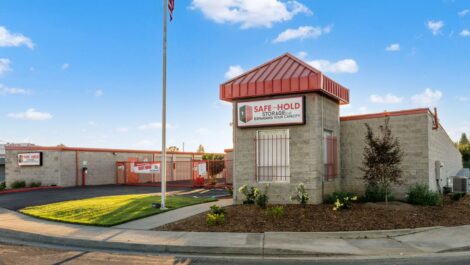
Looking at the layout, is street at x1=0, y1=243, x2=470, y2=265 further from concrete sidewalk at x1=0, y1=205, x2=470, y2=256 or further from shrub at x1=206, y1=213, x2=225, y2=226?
shrub at x1=206, y1=213, x2=225, y2=226

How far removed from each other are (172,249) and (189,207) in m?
5.51

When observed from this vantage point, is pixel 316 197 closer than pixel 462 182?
Yes

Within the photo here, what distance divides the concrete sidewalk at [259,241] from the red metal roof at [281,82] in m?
→ 5.40

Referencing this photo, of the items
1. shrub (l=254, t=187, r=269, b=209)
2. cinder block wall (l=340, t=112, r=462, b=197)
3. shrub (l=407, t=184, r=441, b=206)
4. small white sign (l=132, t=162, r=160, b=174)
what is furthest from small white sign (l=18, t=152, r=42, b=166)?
shrub (l=407, t=184, r=441, b=206)

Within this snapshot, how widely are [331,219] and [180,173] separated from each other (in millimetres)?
26103

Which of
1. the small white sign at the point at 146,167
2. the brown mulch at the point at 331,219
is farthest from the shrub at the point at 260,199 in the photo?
the small white sign at the point at 146,167

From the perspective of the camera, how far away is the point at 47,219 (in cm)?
1323

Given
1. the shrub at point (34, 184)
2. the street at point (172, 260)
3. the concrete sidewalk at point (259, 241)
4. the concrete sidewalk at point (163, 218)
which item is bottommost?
the street at point (172, 260)

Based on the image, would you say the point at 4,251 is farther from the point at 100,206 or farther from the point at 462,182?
the point at 462,182

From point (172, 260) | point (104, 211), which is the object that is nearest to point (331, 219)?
point (172, 260)

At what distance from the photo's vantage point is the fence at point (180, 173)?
27109mm

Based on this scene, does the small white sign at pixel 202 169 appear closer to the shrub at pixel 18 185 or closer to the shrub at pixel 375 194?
the shrub at pixel 18 185

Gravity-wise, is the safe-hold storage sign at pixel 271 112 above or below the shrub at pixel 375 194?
above

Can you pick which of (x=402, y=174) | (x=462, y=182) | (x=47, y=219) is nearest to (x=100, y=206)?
(x=47, y=219)
